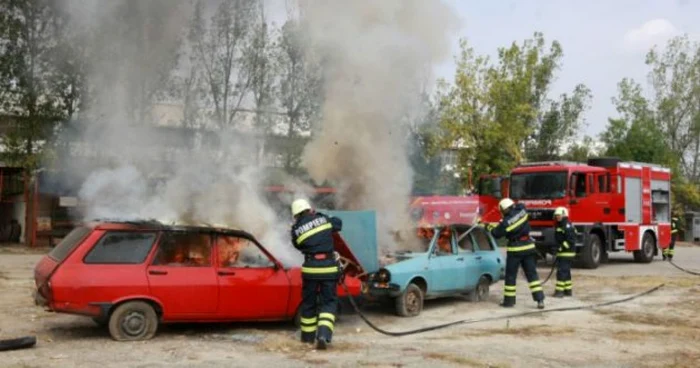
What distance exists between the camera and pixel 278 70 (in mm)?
13188

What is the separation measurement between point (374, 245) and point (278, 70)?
5389mm

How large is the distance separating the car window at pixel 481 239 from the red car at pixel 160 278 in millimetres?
3860

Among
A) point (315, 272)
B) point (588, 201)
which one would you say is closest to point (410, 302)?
point (315, 272)

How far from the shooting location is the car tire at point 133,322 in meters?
7.43

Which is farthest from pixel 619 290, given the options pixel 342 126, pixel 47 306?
pixel 47 306

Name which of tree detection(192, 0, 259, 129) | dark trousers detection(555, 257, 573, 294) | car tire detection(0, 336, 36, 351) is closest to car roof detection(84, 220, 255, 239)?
car tire detection(0, 336, 36, 351)

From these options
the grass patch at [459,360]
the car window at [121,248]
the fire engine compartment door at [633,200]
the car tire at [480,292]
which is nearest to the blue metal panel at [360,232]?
the grass patch at [459,360]

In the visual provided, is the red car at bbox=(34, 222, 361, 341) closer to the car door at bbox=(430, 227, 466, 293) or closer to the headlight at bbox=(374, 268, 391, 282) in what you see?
the headlight at bbox=(374, 268, 391, 282)

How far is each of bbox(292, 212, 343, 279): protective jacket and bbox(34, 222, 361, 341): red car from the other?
684mm

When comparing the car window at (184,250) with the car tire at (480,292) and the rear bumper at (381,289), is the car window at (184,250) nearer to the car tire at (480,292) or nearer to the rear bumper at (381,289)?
the rear bumper at (381,289)

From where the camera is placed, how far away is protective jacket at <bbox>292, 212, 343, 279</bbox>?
307 inches

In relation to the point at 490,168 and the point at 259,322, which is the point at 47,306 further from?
the point at 490,168

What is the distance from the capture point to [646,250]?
20156 mm

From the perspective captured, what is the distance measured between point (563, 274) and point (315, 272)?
616 cm
